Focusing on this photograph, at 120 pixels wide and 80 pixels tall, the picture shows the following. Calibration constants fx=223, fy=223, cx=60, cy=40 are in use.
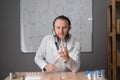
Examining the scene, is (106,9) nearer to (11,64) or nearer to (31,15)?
(31,15)

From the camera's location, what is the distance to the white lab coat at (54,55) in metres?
2.31

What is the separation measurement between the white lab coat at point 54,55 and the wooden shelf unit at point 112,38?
0.93 meters

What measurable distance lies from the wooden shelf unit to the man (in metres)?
0.95

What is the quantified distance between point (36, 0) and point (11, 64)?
3.55 ft

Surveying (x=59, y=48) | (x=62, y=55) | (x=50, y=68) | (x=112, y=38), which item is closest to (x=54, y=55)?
(x=59, y=48)

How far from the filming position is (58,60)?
2336 mm

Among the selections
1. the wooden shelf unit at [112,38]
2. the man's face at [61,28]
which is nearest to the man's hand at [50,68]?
the man's face at [61,28]

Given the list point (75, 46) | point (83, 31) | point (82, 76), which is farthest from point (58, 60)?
point (83, 31)

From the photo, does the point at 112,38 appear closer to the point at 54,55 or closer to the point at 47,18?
the point at 47,18

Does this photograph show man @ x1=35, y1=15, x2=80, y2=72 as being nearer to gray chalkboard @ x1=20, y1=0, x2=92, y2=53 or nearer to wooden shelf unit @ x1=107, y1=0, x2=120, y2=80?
wooden shelf unit @ x1=107, y1=0, x2=120, y2=80

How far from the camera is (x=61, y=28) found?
2.28 metres

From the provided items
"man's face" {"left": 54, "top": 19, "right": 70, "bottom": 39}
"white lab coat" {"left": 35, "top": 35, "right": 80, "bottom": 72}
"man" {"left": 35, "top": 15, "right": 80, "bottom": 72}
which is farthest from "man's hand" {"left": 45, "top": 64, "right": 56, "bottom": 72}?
"man's face" {"left": 54, "top": 19, "right": 70, "bottom": 39}

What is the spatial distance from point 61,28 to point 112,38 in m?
1.19

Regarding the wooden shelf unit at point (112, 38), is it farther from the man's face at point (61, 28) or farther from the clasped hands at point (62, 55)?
the clasped hands at point (62, 55)
